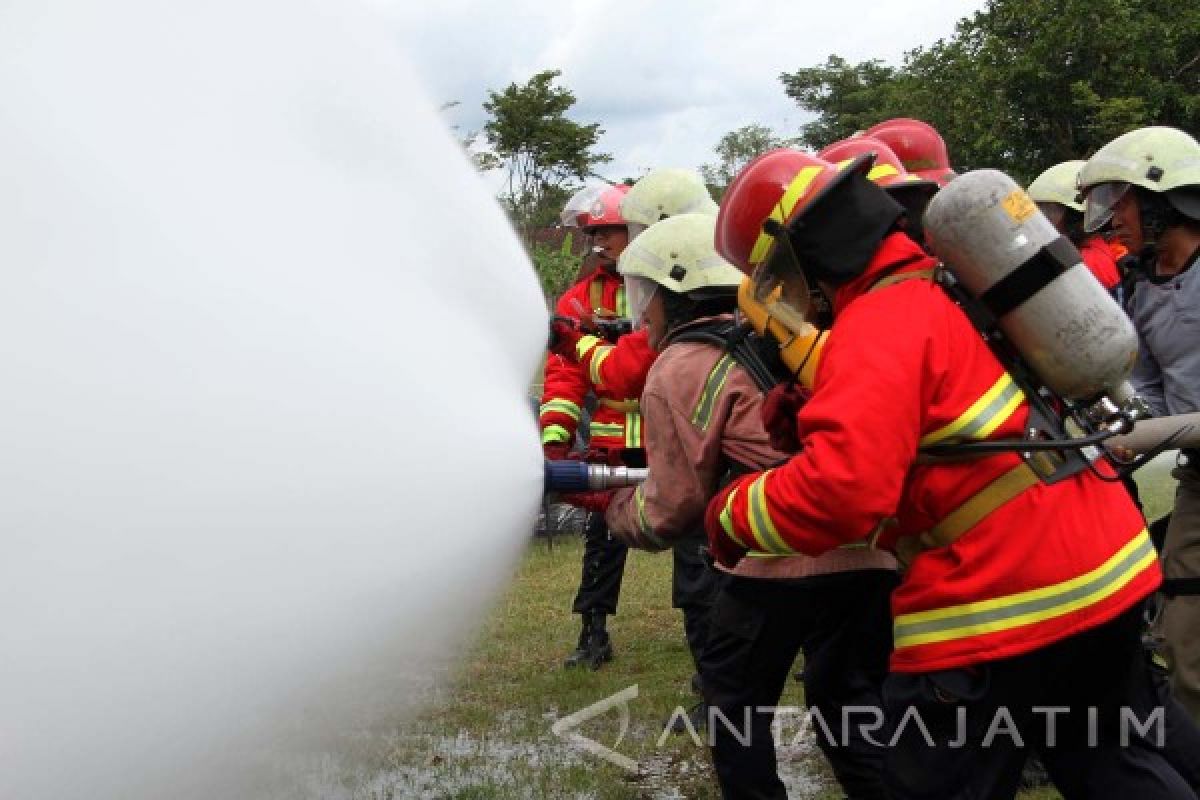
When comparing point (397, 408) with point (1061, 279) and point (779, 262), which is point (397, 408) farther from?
point (1061, 279)

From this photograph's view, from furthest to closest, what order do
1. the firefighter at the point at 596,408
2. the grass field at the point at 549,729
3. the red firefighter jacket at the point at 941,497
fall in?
1. the firefighter at the point at 596,408
2. the grass field at the point at 549,729
3. the red firefighter jacket at the point at 941,497

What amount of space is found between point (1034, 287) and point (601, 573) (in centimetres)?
397

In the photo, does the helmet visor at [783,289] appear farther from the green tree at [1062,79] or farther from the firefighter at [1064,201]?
the green tree at [1062,79]

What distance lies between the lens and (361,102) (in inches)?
116

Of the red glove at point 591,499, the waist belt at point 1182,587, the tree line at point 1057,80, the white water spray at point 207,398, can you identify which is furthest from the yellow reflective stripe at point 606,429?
the tree line at point 1057,80

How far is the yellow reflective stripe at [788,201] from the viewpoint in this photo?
9.11 ft

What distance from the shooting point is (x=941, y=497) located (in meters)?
2.57

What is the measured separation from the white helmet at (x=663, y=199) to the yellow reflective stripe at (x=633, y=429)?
2.72 ft

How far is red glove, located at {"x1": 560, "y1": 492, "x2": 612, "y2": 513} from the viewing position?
3605 mm

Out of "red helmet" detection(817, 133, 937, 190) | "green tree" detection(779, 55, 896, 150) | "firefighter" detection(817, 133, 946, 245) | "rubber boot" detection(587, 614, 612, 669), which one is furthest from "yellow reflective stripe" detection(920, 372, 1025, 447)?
"green tree" detection(779, 55, 896, 150)

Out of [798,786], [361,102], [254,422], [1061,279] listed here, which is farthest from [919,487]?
[798,786]

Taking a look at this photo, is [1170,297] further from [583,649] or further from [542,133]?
[542,133]

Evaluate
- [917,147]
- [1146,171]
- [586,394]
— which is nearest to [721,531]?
[1146,171]

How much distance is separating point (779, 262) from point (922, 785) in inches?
48.6
